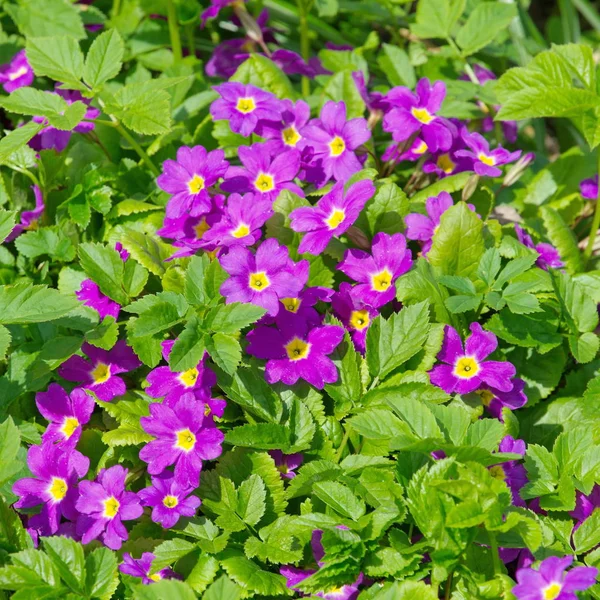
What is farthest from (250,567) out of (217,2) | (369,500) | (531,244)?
(217,2)

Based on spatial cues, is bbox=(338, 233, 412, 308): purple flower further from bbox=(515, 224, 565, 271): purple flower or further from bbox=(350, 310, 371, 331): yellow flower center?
bbox=(515, 224, 565, 271): purple flower

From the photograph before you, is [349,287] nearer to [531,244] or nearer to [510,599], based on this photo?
[531,244]

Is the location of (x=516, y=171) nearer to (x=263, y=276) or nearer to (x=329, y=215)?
(x=329, y=215)

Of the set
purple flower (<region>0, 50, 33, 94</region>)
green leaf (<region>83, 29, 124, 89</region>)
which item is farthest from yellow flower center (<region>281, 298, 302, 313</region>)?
purple flower (<region>0, 50, 33, 94</region>)

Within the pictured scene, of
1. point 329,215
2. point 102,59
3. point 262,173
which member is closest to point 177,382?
point 329,215

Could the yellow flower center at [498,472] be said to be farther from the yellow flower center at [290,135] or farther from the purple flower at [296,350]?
the yellow flower center at [290,135]

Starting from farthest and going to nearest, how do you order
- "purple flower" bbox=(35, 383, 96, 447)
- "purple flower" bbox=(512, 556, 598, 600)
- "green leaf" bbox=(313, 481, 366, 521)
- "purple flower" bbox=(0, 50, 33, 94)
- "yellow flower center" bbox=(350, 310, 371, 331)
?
"purple flower" bbox=(0, 50, 33, 94), "yellow flower center" bbox=(350, 310, 371, 331), "purple flower" bbox=(35, 383, 96, 447), "green leaf" bbox=(313, 481, 366, 521), "purple flower" bbox=(512, 556, 598, 600)
